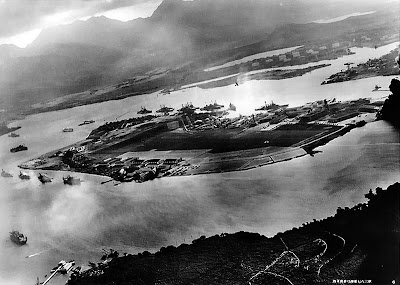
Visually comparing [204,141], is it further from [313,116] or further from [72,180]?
[72,180]

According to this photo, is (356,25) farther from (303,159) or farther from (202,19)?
(303,159)

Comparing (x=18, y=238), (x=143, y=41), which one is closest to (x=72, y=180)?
(x=18, y=238)

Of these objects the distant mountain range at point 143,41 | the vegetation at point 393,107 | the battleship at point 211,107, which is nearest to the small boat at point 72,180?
the distant mountain range at point 143,41

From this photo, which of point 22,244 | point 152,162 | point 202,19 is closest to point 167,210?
point 152,162

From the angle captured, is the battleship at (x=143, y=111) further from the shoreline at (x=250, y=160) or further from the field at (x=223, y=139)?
the shoreline at (x=250, y=160)

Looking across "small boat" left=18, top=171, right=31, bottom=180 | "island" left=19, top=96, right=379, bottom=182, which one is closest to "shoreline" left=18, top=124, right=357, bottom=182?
"island" left=19, top=96, right=379, bottom=182

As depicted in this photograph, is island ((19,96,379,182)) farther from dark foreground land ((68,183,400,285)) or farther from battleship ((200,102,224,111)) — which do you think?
dark foreground land ((68,183,400,285))
